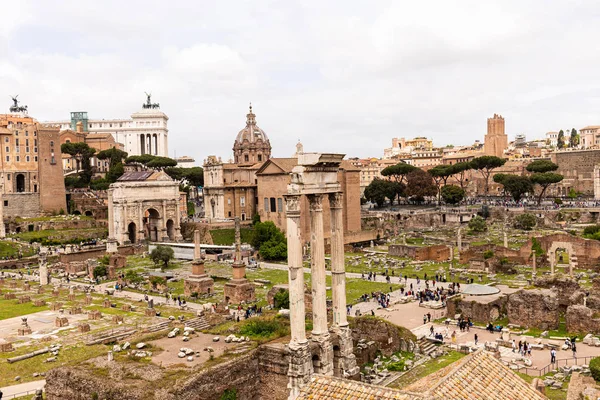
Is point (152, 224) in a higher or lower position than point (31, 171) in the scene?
lower

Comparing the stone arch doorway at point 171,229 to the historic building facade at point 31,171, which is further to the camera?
the historic building facade at point 31,171

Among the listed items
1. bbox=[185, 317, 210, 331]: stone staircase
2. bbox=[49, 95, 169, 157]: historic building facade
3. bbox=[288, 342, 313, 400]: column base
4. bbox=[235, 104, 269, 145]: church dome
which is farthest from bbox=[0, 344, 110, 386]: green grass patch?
bbox=[49, 95, 169, 157]: historic building facade

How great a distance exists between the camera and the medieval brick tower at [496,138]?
11669cm

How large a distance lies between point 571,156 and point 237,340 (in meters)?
84.1

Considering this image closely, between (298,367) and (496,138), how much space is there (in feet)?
367

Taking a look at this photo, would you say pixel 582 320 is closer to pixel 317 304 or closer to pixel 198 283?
pixel 317 304

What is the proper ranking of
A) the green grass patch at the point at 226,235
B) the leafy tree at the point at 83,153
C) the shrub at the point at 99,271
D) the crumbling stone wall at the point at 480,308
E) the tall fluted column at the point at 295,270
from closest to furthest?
1. the tall fluted column at the point at 295,270
2. the crumbling stone wall at the point at 480,308
3. the shrub at the point at 99,271
4. the green grass patch at the point at 226,235
5. the leafy tree at the point at 83,153

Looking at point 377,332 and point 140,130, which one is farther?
point 140,130

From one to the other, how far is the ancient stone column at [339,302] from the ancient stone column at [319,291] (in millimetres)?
720

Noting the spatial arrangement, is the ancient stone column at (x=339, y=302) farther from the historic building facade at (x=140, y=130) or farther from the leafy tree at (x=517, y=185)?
the historic building facade at (x=140, y=130)

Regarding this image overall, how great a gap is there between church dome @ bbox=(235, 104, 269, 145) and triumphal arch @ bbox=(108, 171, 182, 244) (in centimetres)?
1225

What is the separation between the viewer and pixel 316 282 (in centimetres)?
1560

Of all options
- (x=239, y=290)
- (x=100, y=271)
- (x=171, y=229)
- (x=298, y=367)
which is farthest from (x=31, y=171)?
(x=298, y=367)

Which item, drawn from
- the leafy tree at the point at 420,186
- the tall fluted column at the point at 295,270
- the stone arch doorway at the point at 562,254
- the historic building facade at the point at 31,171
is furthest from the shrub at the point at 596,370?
the historic building facade at the point at 31,171
